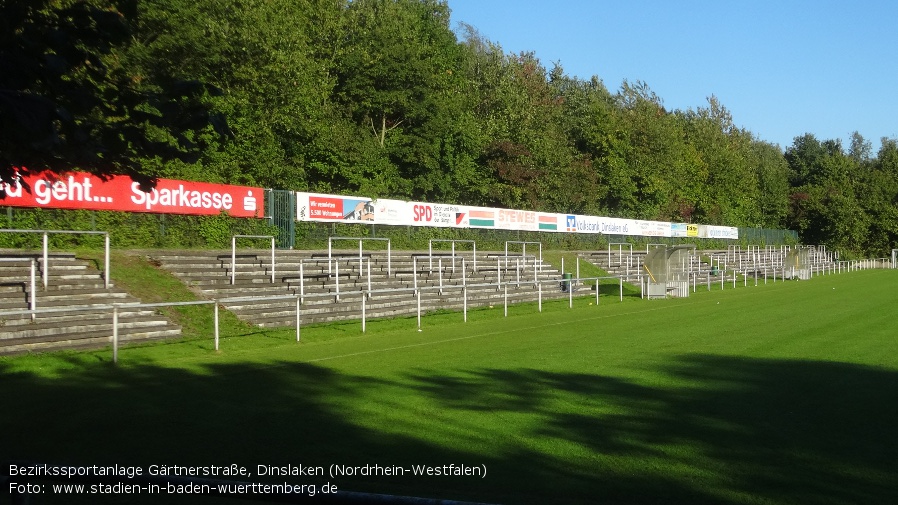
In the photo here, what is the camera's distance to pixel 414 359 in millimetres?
15297

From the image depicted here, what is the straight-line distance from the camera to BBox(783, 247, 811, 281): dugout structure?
2287 inches

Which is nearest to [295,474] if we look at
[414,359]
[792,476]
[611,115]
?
Result: [792,476]

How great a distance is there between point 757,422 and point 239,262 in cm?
1778

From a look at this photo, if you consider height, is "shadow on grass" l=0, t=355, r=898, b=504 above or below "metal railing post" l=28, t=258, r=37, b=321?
below

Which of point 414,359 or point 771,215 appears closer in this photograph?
point 414,359

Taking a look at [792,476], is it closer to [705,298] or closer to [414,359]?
[414,359]

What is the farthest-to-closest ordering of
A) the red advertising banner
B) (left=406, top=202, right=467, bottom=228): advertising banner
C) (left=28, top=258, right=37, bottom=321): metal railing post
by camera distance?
(left=406, top=202, right=467, bottom=228): advertising banner
the red advertising banner
(left=28, top=258, right=37, bottom=321): metal railing post

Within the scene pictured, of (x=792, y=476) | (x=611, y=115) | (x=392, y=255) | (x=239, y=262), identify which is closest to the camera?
(x=792, y=476)

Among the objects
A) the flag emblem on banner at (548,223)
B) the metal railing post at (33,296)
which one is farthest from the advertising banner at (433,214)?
the metal railing post at (33,296)

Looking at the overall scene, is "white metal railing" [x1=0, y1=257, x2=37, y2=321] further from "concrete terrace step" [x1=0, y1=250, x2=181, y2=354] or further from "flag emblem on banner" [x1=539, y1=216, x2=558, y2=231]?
"flag emblem on banner" [x1=539, y1=216, x2=558, y2=231]

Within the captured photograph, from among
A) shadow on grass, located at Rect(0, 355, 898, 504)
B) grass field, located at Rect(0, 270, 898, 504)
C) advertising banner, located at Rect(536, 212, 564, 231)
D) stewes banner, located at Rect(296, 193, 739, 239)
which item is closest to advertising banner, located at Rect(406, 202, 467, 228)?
stewes banner, located at Rect(296, 193, 739, 239)

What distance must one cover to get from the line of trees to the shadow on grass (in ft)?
9.97

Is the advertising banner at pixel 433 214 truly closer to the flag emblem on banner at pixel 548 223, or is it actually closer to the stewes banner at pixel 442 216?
the stewes banner at pixel 442 216

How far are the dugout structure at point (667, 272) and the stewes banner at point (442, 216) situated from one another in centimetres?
744
